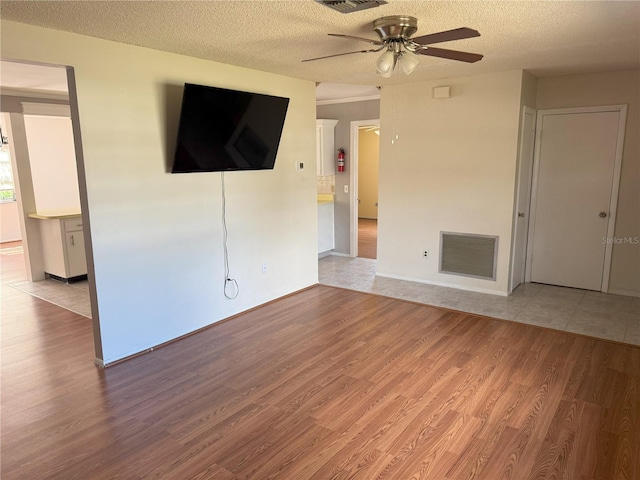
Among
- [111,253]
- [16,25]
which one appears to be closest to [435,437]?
[111,253]

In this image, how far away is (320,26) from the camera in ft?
9.25

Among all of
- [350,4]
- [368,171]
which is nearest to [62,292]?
[350,4]

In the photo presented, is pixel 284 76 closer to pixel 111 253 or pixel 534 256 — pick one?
pixel 111 253

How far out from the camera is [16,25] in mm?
2670

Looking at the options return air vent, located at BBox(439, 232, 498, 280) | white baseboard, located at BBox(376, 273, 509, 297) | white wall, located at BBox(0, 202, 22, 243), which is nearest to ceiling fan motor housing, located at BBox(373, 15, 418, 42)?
return air vent, located at BBox(439, 232, 498, 280)

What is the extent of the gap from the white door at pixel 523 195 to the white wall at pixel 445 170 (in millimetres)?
194

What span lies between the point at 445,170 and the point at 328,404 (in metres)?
3.19

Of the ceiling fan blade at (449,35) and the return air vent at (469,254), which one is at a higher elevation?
the ceiling fan blade at (449,35)

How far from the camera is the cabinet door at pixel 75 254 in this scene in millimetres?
5434

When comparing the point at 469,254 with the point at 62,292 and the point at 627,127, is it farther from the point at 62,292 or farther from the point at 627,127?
the point at 62,292

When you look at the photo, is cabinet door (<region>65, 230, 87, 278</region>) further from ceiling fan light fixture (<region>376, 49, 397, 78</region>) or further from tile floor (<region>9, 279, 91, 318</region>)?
ceiling fan light fixture (<region>376, 49, 397, 78</region>)

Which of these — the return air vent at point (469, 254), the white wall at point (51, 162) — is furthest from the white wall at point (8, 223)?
the return air vent at point (469, 254)

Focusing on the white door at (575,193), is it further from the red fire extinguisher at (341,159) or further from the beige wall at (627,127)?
the red fire extinguisher at (341,159)

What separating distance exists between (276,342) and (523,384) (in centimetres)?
194
